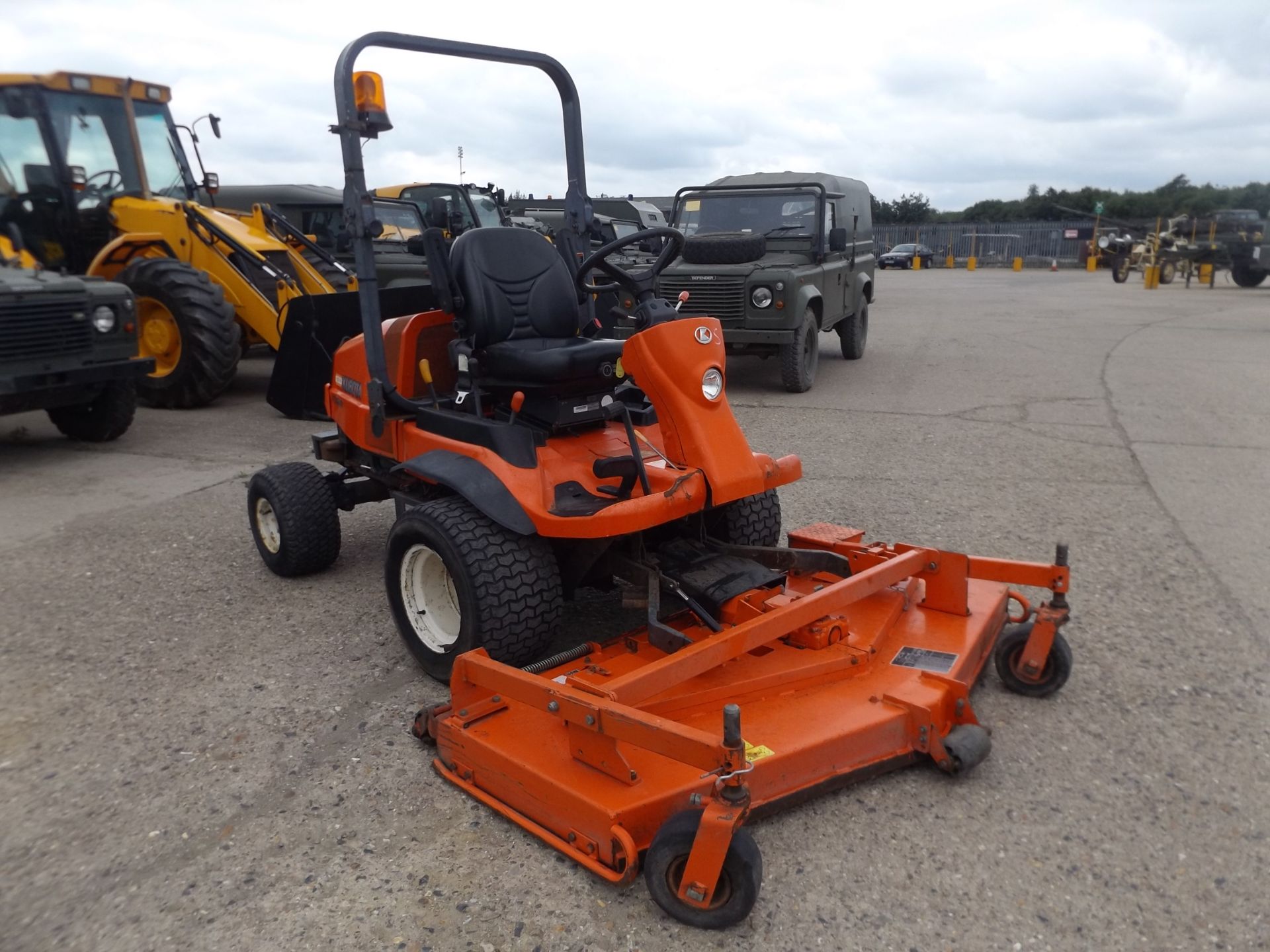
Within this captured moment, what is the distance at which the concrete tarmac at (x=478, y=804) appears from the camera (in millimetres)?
A: 2398

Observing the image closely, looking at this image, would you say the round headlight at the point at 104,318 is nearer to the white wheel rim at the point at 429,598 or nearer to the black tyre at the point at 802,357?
the white wheel rim at the point at 429,598

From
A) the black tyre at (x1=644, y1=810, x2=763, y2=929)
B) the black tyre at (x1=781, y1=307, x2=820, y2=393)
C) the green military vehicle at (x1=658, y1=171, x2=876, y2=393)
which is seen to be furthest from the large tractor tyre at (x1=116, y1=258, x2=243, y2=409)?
the black tyre at (x1=644, y1=810, x2=763, y2=929)

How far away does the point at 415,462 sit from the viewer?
12.2 ft

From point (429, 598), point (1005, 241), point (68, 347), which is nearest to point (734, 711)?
point (429, 598)

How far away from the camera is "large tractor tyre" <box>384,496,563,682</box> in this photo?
10.8 feet

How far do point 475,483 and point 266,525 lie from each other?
1.81 meters

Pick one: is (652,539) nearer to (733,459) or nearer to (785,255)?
(733,459)

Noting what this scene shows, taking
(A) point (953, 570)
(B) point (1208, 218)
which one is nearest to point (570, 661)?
(A) point (953, 570)

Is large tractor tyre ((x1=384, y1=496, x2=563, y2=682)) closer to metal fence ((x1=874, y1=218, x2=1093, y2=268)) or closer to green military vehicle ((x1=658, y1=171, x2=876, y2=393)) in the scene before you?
green military vehicle ((x1=658, y1=171, x2=876, y2=393))

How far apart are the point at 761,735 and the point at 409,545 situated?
149cm

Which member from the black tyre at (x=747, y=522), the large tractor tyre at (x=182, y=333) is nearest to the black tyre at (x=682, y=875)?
the black tyre at (x=747, y=522)

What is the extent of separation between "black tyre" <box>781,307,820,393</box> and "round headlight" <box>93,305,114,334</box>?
224 inches

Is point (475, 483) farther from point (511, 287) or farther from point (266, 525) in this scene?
point (266, 525)

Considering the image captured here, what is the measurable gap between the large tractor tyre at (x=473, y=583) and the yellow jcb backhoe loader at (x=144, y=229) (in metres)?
5.88
